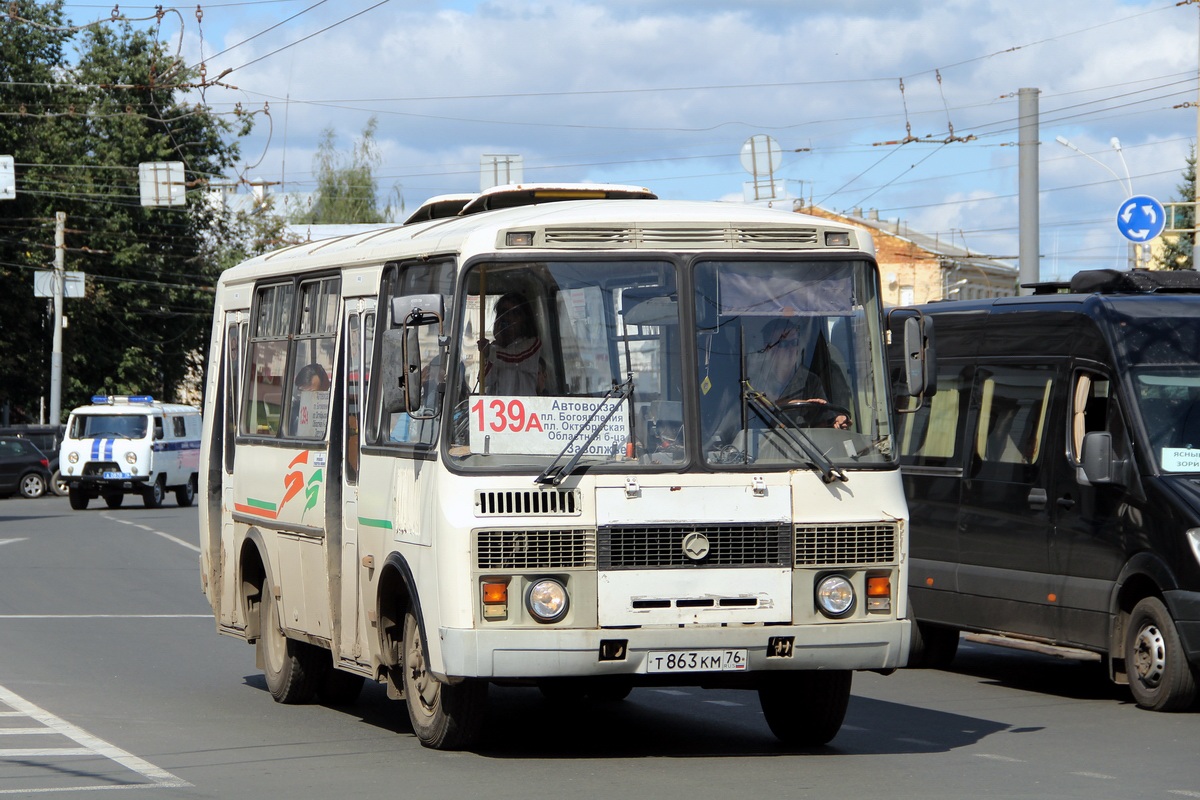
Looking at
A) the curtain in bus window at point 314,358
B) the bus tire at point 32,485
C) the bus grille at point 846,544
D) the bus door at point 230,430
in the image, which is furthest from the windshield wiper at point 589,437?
the bus tire at point 32,485

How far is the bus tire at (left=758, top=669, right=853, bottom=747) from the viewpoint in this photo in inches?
388

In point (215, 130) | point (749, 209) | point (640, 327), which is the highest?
point (215, 130)

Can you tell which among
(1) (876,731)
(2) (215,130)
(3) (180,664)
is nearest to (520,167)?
(3) (180,664)

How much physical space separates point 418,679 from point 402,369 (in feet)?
5.37

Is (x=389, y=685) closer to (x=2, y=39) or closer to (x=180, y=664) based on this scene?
(x=180, y=664)

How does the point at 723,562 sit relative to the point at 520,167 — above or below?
below

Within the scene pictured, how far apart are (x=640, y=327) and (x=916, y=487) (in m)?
5.71

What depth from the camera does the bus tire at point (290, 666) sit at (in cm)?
1209

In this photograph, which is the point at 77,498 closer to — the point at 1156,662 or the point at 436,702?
the point at 1156,662

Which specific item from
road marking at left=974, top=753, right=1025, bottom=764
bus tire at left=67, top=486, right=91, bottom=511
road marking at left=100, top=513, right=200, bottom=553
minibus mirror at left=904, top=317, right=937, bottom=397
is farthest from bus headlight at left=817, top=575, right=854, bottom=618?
bus tire at left=67, top=486, right=91, bottom=511

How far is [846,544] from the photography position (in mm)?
9164

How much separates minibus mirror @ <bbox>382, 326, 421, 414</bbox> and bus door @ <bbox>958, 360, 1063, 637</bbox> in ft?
17.0

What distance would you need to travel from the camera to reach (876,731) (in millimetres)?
10742

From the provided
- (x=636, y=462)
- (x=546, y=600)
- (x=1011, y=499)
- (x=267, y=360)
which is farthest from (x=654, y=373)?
(x=1011, y=499)
